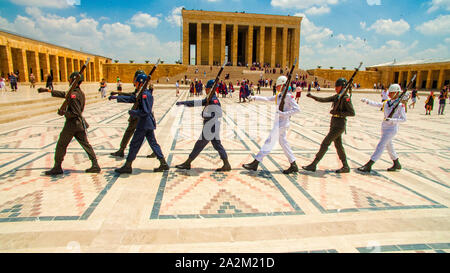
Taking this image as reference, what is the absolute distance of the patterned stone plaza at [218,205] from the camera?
7.94ft

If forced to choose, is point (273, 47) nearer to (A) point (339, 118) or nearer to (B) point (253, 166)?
(A) point (339, 118)

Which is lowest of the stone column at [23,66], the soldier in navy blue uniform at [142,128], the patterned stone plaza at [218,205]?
the patterned stone plaza at [218,205]

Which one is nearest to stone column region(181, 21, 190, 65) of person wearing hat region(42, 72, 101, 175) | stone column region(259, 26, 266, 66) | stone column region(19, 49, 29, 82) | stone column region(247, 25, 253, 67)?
stone column region(247, 25, 253, 67)

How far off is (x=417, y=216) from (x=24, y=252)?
3967 millimetres

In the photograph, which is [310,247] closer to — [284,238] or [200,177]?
[284,238]

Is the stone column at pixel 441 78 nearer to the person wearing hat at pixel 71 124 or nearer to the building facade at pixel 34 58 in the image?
the building facade at pixel 34 58

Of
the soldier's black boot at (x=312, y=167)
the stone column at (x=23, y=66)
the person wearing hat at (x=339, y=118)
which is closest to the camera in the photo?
the person wearing hat at (x=339, y=118)

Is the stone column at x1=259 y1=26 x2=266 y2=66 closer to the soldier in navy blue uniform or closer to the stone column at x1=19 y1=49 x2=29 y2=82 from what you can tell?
the stone column at x1=19 y1=49 x2=29 y2=82

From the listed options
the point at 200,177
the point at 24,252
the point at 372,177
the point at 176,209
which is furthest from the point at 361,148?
the point at 24,252

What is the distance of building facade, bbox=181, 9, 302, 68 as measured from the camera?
4238 centimetres

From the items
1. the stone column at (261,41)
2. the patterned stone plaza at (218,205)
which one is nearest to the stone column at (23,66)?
the patterned stone plaza at (218,205)

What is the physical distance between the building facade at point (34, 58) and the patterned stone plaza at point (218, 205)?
16.7 m

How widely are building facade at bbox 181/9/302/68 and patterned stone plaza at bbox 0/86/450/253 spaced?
37.2 m

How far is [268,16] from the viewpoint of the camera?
43219mm
